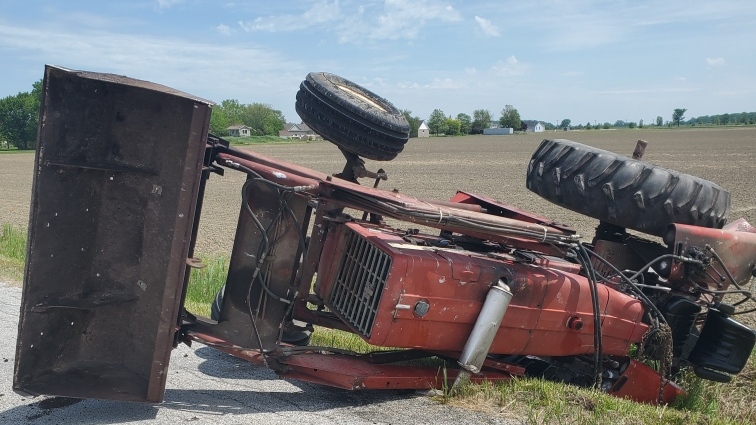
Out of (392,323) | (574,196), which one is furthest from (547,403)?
(574,196)

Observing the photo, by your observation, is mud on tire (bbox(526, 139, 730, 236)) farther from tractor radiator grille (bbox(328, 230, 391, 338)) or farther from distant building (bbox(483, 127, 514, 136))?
distant building (bbox(483, 127, 514, 136))

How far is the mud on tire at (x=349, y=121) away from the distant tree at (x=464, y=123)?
416 feet

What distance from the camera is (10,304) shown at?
6.34 meters

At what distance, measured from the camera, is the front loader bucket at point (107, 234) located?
3.59 meters

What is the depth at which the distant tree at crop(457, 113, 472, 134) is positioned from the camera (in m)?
133

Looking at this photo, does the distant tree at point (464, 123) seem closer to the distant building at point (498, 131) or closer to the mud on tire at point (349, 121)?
the distant building at point (498, 131)

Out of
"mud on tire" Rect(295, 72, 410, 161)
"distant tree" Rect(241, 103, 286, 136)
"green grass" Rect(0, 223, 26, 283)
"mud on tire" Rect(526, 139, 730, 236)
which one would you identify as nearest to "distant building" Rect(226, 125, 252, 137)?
"distant tree" Rect(241, 103, 286, 136)

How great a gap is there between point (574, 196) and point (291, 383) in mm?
2560

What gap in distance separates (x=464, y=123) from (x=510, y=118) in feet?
32.0

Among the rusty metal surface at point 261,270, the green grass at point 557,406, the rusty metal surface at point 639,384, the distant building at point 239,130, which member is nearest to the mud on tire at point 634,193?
the rusty metal surface at point 639,384

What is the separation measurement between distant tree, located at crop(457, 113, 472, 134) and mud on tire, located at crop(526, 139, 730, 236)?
414 feet

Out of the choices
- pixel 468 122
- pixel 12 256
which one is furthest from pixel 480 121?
pixel 12 256

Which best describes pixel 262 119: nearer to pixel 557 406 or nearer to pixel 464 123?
pixel 464 123

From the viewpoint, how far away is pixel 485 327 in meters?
4.07
